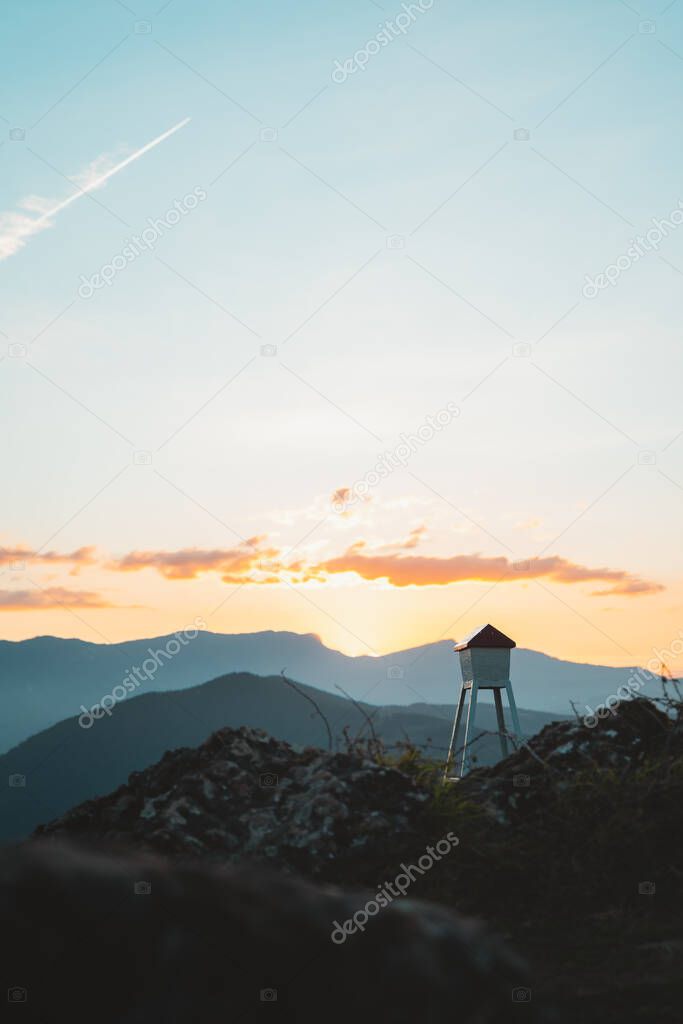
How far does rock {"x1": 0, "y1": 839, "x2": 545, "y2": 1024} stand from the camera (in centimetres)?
264

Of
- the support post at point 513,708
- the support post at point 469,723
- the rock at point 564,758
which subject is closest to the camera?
the rock at point 564,758

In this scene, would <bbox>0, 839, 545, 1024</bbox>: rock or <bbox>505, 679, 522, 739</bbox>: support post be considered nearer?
<bbox>0, 839, 545, 1024</bbox>: rock

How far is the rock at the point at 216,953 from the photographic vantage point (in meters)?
2.64

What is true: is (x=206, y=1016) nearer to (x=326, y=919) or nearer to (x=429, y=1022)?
(x=326, y=919)

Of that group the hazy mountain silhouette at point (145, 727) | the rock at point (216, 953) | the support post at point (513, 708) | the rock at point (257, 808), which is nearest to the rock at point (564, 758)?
the rock at point (257, 808)

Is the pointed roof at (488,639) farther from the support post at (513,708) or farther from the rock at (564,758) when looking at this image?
the rock at (564,758)

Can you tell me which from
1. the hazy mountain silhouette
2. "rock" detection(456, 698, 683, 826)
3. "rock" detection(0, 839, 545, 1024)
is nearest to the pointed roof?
"rock" detection(456, 698, 683, 826)

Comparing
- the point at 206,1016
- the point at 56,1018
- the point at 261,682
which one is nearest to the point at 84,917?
the point at 56,1018

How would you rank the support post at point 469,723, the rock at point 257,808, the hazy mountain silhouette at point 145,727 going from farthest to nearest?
1. the hazy mountain silhouette at point 145,727
2. the support post at point 469,723
3. the rock at point 257,808

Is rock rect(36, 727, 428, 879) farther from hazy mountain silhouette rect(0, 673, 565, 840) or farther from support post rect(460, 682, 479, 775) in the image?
hazy mountain silhouette rect(0, 673, 565, 840)

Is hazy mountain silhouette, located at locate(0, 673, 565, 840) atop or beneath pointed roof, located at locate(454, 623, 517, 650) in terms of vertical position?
beneath

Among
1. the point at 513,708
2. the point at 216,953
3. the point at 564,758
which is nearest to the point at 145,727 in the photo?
the point at 513,708

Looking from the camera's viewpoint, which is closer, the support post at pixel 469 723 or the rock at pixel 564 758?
the rock at pixel 564 758

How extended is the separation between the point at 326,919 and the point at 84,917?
2.38 ft
